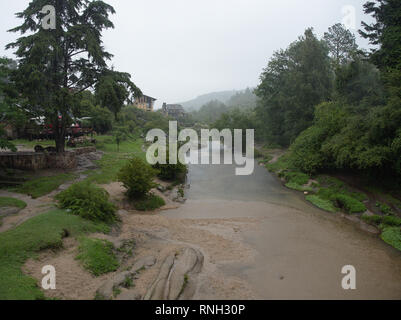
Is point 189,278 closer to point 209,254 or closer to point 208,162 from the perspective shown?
point 209,254

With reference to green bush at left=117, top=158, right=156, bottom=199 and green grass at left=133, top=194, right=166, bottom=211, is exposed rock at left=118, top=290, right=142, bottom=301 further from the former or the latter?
green bush at left=117, top=158, right=156, bottom=199

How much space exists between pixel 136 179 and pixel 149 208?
191cm

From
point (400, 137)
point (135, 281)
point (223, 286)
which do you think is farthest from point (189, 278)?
point (400, 137)

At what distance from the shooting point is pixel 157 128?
48188 mm

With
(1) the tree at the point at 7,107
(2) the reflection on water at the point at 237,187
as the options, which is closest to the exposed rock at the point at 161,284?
(1) the tree at the point at 7,107

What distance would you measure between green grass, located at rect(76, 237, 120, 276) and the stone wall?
9995mm

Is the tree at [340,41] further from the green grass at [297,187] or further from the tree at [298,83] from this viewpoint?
the green grass at [297,187]

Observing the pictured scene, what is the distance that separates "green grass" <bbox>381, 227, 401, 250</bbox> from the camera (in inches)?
451

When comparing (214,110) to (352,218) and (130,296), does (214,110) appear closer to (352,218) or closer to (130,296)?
(352,218)

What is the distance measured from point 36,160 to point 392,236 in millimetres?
19945

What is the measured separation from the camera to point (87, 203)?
11.7 metres

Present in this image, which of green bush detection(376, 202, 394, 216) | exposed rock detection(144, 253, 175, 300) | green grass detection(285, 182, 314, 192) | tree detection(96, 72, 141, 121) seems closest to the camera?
exposed rock detection(144, 253, 175, 300)

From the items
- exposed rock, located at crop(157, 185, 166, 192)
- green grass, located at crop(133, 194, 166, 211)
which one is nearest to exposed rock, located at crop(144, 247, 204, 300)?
green grass, located at crop(133, 194, 166, 211)

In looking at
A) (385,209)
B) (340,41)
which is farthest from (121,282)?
(340,41)
